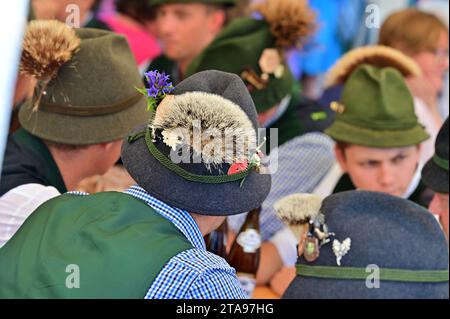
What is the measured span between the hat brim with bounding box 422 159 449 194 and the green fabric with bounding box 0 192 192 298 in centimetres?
113

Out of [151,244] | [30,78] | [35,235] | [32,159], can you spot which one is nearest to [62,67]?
[30,78]

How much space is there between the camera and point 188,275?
1412 mm

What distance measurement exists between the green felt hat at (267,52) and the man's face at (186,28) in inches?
33.4

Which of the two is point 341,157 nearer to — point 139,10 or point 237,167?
point 237,167

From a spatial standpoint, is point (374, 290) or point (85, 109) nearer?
point (374, 290)

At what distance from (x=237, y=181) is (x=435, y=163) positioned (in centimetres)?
108

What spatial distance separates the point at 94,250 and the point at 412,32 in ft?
8.26

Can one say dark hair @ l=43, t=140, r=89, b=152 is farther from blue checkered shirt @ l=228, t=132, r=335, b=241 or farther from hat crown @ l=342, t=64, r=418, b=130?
hat crown @ l=342, t=64, r=418, b=130

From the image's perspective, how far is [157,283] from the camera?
55.5 inches

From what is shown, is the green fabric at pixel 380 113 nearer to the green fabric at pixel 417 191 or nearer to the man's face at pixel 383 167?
the man's face at pixel 383 167

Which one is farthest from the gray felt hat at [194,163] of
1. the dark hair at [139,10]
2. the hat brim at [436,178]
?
the dark hair at [139,10]

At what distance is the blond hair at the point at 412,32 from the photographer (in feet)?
11.8

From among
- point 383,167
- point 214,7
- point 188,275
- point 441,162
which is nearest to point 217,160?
point 188,275

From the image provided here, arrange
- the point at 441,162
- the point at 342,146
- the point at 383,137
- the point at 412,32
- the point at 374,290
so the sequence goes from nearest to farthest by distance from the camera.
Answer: the point at 374,290
the point at 441,162
the point at 383,137
the point at 342,146
the point at 412,32
